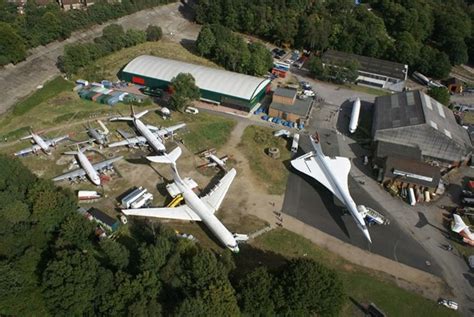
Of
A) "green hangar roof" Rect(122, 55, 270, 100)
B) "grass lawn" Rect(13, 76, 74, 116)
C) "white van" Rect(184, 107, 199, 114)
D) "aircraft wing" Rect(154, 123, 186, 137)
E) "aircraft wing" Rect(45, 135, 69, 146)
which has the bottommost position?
A: "white van" Rect(184, 107, 199, 114)

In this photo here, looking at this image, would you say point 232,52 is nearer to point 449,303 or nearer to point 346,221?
point 346,221

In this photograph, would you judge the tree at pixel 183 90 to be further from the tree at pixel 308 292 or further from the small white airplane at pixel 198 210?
the tree at pixel 308 292

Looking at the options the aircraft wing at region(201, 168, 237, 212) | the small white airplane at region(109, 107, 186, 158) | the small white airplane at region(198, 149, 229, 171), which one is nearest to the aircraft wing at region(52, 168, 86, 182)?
the small white airplane at region(109, 107, 186, 158)

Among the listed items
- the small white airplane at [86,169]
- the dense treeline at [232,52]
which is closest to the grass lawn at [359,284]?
the small white airplane at [86,169]

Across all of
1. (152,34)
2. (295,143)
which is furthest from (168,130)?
(152,34)

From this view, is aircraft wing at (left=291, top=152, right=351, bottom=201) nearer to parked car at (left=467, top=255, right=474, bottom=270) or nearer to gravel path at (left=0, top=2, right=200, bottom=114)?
parked car at (left=467, top=255, right=474, bottom=270)
